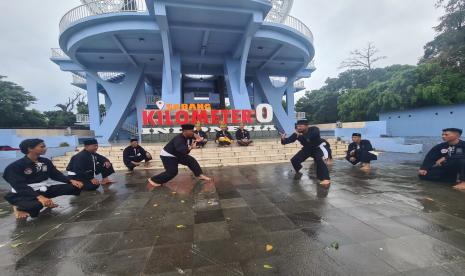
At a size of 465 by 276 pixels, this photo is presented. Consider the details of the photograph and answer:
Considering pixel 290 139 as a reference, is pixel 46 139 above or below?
below

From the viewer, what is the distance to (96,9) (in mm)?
16219

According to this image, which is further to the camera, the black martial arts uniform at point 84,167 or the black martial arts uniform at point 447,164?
the black martial arts uniform at point 84,167

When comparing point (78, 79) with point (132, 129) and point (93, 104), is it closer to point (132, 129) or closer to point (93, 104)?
point (93, 104)

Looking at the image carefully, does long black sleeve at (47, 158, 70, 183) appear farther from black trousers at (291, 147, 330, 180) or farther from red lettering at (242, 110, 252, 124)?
red lettering at (242, 110, 252, 124)

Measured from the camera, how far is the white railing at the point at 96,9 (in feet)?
49.5

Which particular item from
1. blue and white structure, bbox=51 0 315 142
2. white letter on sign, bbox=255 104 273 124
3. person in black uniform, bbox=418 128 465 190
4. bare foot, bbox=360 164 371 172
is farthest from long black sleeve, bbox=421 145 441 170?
blue and white structure, bbox=51 0 315 142

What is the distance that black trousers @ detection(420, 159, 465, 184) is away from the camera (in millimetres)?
4594

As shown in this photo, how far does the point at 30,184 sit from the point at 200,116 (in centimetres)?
1212

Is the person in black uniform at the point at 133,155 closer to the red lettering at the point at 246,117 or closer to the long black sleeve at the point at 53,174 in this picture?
the long black sleeve at the point at 53,174

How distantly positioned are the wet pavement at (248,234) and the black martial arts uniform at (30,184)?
10.8 inches

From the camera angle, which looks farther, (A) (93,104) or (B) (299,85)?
(B) (299,85)

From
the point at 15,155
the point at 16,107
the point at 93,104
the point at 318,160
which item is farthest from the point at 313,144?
the point at 16,107

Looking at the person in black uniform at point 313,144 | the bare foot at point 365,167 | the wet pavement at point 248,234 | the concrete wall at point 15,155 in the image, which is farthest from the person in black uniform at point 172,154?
the concrete wall at point 15,155

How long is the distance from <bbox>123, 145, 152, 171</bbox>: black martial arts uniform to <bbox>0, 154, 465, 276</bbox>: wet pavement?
311 centimetres
